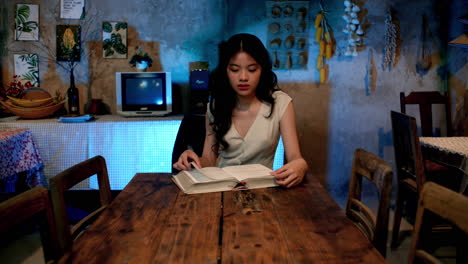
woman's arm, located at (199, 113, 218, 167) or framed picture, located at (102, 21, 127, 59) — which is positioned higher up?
framed picture, located at (102, 21, 127, 59)

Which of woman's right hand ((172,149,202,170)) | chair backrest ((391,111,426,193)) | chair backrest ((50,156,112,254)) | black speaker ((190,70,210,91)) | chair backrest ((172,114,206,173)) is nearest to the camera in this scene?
chair backrest ((50,156,112,254))

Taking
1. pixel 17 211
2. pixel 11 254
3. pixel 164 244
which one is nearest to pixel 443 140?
pixel 164 244

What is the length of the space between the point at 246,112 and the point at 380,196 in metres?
1.10

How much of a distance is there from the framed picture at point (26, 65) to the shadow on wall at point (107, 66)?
566 mm

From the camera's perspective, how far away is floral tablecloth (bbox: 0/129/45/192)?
274 cm

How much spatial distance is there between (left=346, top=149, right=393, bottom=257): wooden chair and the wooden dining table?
0.13 m

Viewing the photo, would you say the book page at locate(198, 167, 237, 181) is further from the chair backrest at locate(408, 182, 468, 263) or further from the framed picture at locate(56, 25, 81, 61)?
the framed picture at locate(56, 25, 81, 61)

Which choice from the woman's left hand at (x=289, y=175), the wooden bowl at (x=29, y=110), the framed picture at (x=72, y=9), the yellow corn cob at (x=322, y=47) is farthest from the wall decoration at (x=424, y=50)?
the wooden bowl at (x=29, y=110)

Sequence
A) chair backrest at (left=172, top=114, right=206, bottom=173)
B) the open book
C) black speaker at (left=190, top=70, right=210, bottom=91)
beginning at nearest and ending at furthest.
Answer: the open book, chair backrest at (left=172, top=114, right=206, bottom=173), black speaker at (left=190, top=70, right=210, bottom=91)

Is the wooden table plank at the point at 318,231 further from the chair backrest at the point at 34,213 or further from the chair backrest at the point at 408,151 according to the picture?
the chair backrest at the point at 408,151

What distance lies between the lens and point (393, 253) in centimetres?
263

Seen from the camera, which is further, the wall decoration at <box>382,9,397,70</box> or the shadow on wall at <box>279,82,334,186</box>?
the shadow on wall at <box>279,82,334,186</box>

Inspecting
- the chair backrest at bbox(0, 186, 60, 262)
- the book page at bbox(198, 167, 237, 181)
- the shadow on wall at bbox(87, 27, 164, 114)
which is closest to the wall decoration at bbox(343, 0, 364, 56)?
the shadow on wall at bbox(87, 27, 164, 114)

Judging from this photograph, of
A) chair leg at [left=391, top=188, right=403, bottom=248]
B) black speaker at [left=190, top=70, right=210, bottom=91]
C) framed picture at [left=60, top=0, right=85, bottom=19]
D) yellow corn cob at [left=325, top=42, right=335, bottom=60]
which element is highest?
framed picture at [left=60, top=0, right=85, bottom=19]
